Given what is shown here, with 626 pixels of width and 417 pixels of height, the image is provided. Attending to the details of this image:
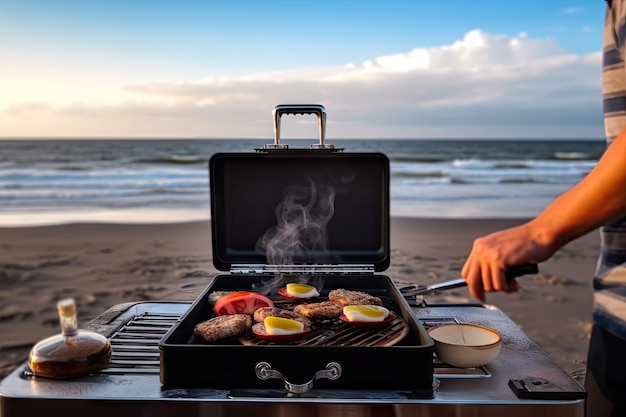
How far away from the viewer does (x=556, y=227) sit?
135 centimetres

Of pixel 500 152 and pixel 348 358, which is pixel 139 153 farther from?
pixel 348 358

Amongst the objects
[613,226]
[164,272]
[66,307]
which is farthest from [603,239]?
[164,272]

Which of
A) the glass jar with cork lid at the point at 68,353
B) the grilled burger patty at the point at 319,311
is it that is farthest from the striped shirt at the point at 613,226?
the glass jar with cork lid at the point at 68,353

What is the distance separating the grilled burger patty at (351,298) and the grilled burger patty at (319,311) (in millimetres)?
68

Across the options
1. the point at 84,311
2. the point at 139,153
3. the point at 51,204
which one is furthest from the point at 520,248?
the point at 139,153

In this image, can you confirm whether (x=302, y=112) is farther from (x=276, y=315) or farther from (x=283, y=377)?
(x=283, y=377)

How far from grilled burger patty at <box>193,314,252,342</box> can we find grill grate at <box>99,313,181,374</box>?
0.53 feet

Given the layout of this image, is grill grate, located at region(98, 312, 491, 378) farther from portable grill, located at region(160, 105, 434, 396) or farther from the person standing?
the person standing

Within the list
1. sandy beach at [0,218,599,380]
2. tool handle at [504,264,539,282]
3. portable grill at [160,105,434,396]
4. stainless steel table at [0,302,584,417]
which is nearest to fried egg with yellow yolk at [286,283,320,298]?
portable grill at [160,105,434,396]

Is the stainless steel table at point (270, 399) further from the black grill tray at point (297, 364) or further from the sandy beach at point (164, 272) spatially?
the sandy beach at point (164, 272)

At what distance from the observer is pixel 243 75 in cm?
2467

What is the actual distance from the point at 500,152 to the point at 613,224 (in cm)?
3069

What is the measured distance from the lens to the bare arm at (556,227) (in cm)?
127

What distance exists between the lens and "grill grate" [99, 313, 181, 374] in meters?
1.62
